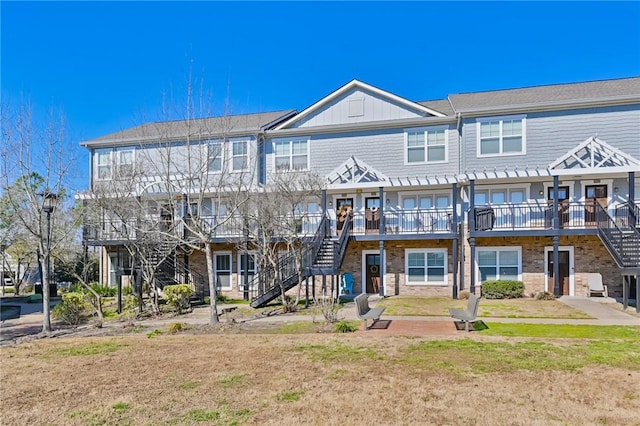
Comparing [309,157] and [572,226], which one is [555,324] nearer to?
[572,226]

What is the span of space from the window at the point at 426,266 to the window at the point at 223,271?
9.41 m

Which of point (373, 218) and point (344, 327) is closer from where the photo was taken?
point (344, 327)

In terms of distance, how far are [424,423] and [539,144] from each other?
17.4 meters

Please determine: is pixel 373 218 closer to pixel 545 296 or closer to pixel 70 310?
pixel 545 296

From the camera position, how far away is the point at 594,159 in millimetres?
18562

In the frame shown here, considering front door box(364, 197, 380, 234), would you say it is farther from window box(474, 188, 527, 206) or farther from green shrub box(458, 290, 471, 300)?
green shrub box(458, 290, 471, 300)

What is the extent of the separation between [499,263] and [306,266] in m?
9.01

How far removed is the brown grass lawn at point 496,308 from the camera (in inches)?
552

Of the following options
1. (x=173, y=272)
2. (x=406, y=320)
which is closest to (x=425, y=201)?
(x=406, y=320)

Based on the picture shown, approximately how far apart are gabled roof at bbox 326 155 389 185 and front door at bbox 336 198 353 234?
1254 millimetres

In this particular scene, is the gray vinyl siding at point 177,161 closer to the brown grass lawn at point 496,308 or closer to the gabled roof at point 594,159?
the brown grass lawn at point 496,308

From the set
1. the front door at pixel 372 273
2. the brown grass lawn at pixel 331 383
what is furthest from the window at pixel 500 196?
the brown grass lawn at pixel 331 383

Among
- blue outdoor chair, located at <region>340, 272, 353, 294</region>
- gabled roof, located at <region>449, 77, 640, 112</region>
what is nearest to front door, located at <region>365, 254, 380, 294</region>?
blue outdoor chair, located at <region>340, 272, 353, 294</region>

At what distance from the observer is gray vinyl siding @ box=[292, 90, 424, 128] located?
2165 centimetres
